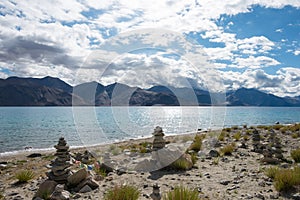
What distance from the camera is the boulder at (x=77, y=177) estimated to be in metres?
9.27

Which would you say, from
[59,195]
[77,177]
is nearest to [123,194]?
[59,195]

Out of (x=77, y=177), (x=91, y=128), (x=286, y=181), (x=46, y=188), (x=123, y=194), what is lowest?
(x=91, y=128)

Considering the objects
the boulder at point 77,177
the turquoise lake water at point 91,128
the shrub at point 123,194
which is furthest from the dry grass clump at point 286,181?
the turquoise lake water at point 91,128

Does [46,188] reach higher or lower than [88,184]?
lower

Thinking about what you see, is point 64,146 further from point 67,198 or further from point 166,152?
point 166,152

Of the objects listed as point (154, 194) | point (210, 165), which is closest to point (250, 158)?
point (210, 165)

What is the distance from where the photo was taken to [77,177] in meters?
9.31

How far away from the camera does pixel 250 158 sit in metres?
13.3

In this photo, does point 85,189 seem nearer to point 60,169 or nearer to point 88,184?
point 88,184

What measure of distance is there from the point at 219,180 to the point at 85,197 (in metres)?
4.57

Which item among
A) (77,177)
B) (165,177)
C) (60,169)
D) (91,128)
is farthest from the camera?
(91,128)

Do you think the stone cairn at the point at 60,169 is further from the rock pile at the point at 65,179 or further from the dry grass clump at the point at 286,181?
the dry grass clump at the point at 286,181

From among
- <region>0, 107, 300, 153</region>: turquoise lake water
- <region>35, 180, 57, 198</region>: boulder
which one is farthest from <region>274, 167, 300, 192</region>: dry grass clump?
<region>0, 107, 300, 153</region>: turquoise lake water

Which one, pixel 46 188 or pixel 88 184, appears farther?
pixel 88 184
